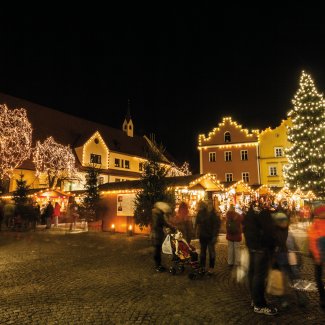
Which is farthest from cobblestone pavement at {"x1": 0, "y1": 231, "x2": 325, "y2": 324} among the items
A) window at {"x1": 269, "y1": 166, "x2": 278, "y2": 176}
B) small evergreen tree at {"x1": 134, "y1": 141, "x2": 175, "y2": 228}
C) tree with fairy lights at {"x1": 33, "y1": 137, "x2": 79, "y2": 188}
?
window at {"x1": 269, "y1": 166, "x2": 278, "y2": 176}

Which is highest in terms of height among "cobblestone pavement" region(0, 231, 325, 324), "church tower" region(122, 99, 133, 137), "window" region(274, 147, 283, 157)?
"church tower" region(122, 99, 133, 137)

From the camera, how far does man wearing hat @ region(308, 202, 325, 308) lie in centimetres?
601

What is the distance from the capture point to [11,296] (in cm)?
668

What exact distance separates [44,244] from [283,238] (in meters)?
11.8

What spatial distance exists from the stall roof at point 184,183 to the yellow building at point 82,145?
14.5 metres

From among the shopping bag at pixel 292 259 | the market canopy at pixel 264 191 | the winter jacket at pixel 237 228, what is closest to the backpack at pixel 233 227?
the winter jacket at pixel 237 228

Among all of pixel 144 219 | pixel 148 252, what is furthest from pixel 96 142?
pixel 148 252

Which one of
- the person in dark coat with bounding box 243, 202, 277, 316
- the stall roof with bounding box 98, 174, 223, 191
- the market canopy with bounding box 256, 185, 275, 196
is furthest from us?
the market canopy with bounding box 256, 185, 275, 196

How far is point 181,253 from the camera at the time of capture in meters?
8.69

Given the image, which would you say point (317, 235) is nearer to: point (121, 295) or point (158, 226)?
point (121, 295)

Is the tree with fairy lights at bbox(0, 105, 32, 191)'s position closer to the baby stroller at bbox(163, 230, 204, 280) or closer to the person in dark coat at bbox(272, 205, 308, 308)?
the baby stroller at bbox(163, 230, 204, 280)

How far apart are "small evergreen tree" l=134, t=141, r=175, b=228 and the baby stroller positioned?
25.3 ft

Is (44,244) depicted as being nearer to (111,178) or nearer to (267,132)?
(111,178)

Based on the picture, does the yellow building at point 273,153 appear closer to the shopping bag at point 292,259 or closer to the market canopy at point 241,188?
the market canopy at point 241,188
